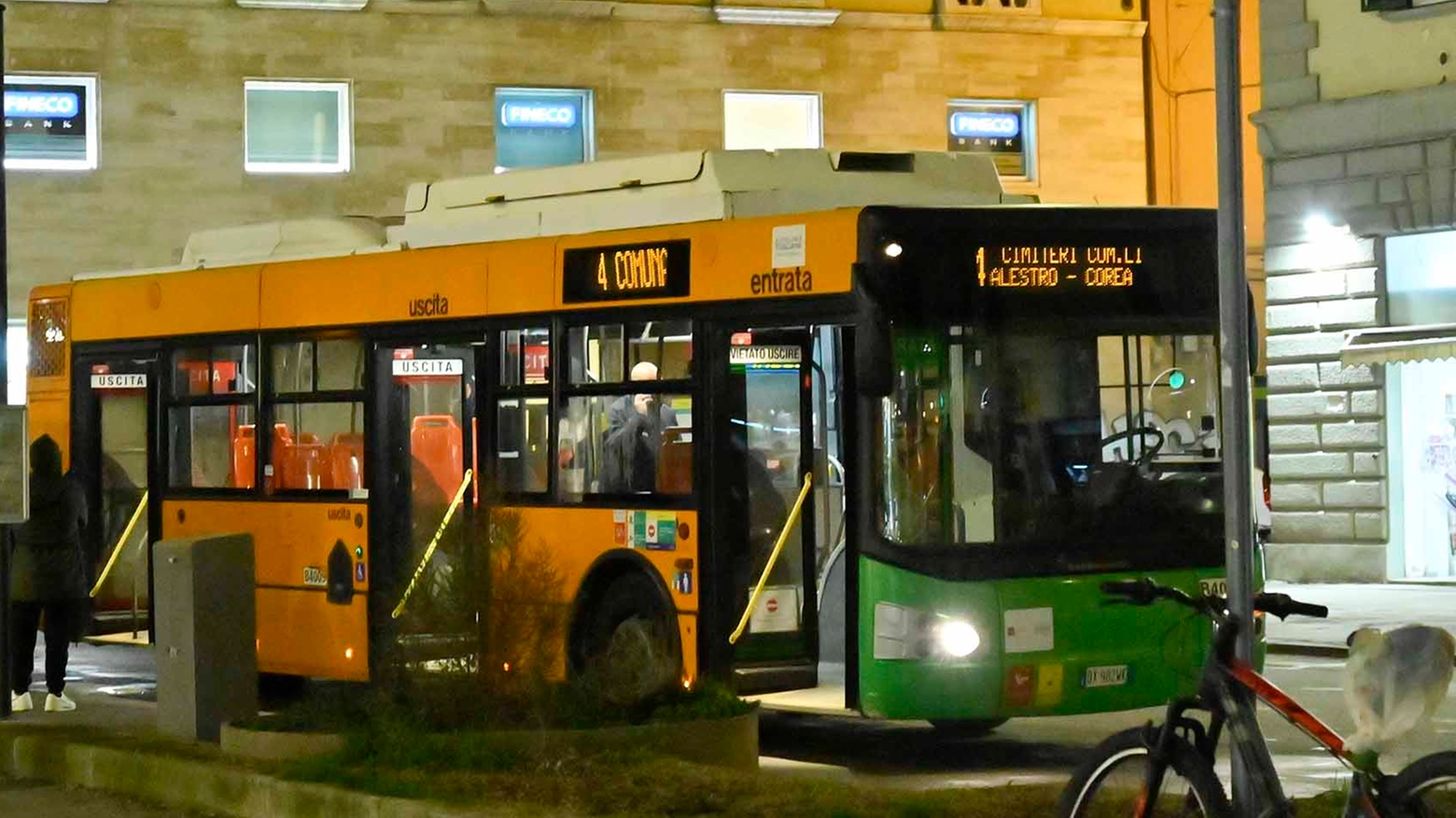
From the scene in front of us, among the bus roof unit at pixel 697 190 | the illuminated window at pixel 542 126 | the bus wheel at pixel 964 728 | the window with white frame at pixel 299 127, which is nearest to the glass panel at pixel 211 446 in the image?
the bus roof unit at pixel 697 190

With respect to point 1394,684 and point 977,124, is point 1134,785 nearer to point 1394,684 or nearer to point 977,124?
point 1394,684

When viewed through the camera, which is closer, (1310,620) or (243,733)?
(243,733)

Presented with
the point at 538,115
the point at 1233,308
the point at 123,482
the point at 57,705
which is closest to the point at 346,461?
the point at 57,705

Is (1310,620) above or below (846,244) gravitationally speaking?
below

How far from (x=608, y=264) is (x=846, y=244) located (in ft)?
6.66

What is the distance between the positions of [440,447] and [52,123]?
58.2 feet

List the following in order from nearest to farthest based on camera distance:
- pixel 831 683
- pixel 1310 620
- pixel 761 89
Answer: pixel 831 683, pixel 1310 620, pixel 761 89

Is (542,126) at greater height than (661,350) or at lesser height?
greater

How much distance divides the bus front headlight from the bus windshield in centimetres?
40

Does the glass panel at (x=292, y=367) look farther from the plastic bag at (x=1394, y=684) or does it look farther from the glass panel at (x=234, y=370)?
the plastic bag at (x=1394, y=684)

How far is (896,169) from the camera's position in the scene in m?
14.2

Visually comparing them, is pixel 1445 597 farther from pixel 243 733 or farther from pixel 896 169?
pixel 243 733

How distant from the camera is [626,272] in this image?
44.2ft

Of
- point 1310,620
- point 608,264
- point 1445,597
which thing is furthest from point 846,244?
point 1445,597
